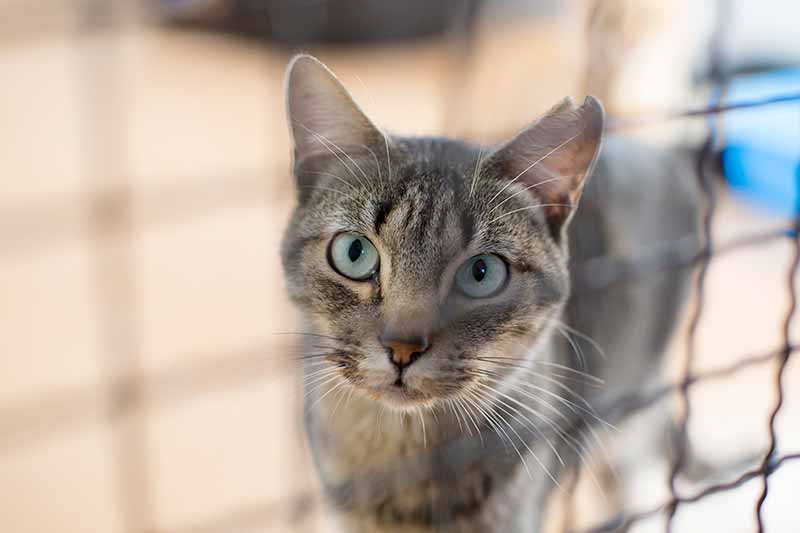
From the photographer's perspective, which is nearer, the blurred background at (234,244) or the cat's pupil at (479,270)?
the cat's pupil at (479,270)

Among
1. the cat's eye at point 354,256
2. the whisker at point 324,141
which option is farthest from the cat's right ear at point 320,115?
the cat's eye at point 354,256

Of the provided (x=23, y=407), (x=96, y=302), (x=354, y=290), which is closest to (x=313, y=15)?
(x=96, y=302)

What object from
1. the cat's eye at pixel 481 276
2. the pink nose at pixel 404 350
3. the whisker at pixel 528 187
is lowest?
the pink nose at pixel 404 350

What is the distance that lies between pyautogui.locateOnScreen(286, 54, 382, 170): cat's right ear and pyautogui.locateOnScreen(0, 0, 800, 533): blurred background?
211mm

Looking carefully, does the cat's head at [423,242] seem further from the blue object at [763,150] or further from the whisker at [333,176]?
the blue object at [763,150]

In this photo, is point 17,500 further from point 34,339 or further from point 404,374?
→ point 404,374

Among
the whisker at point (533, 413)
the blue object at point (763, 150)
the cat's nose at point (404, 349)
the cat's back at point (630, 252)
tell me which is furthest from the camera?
the blue object at point (763, 150)

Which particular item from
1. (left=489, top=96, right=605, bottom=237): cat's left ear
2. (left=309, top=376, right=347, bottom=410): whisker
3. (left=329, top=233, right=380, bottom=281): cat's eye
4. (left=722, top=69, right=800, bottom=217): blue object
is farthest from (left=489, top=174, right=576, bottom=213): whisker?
(left=722, top=69, right=800, bottom=217): blue object

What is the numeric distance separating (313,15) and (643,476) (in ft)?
7.95

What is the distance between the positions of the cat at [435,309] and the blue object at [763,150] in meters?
1.20

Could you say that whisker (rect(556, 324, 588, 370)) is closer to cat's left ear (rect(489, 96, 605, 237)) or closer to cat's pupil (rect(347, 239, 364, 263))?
cat's left ear (rect(489, 96, 605, 237))

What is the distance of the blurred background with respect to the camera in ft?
5.06

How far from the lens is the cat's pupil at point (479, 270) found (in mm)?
874

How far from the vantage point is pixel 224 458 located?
189 centimetres
